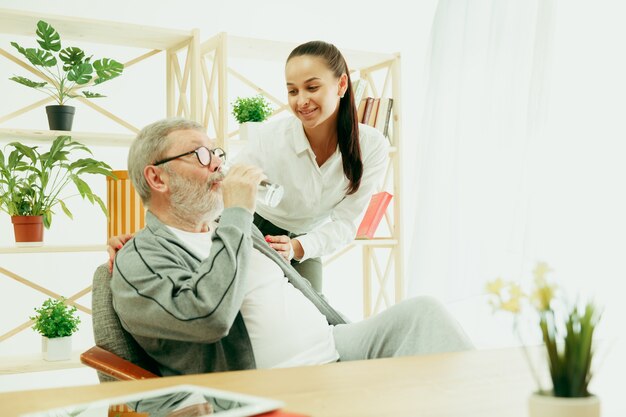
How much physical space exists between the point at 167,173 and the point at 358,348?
0.66 meters

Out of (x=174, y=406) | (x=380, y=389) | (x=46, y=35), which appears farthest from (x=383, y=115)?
(x=174, y=406)

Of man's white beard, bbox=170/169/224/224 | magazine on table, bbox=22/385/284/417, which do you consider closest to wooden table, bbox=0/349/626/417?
magazine on table, bbox=22/385/284/417

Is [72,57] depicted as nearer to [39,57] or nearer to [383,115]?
[39,57]

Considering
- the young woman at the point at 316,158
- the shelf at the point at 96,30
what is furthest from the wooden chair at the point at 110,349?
the shelf at the point at 96,30

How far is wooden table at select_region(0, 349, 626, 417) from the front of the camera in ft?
2.77

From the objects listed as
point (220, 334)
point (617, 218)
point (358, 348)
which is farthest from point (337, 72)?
point (617, 218)

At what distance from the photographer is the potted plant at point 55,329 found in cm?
270

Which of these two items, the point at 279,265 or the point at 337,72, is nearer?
the point at 279,265

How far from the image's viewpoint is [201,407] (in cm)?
81

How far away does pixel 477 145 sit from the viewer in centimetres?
350

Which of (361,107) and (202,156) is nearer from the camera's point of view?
(202,156)

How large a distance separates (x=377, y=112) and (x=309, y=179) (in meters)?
1.27

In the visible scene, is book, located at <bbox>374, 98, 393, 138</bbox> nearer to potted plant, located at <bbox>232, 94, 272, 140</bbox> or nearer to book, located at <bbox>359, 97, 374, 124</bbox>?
book, located at <bbox>359, 97, 374, 124</bbox>

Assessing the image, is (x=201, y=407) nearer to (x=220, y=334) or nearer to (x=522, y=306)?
(x=522, y=306)
